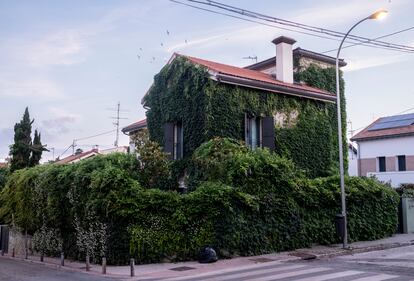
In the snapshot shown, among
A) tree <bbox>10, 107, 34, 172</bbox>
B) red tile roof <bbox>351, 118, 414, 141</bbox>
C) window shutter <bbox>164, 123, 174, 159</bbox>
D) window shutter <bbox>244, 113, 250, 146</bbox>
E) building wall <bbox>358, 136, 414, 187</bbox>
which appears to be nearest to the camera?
window shutter <bbox>244, 113, 250, 146</bbox>

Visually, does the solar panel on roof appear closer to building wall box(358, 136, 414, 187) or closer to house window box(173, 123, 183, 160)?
building wall box(358, 136, 414, 187)

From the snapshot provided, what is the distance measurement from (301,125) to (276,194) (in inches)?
264

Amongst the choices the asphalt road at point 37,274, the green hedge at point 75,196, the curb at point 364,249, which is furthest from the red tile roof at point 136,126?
the curb at point 364,249

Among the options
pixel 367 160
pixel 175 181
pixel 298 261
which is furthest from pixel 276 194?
pixel 367 160

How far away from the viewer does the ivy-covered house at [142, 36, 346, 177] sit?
21156mm

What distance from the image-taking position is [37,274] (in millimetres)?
14430

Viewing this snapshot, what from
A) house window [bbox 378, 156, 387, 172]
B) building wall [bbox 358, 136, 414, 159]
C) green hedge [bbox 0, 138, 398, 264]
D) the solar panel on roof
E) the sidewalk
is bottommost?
the sidewalk

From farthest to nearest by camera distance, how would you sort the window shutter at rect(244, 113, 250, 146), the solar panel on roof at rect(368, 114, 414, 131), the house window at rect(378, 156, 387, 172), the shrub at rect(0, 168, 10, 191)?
the house window at rect(378, 156, 387, 172)
the solar panel on roof at rect(368, 114, 414, 131)
the shrub at rect(0, 168, 10, 191)
the window shutter at rect(244, 113, 250, 146)

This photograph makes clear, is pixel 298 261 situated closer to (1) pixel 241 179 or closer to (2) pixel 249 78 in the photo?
(1) pixel 241 179

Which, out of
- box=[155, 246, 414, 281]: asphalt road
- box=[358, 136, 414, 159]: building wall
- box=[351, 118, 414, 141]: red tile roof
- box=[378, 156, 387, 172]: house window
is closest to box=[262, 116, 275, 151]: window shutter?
box=[155, 246, 414, 281]: asphalt road

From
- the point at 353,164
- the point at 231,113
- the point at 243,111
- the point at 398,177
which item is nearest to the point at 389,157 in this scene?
the point at 398,177

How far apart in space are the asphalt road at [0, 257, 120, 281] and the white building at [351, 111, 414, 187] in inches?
1094

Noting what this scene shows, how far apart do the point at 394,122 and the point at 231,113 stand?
74.1ft

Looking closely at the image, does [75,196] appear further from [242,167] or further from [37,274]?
[242,167]
